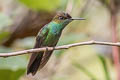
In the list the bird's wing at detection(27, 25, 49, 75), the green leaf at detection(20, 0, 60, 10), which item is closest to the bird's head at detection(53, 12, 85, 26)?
the bird's wing at detection(27, 25, 49, 75)

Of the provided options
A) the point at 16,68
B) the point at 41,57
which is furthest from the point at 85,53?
the point at 41,57

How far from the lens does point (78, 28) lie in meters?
5.62

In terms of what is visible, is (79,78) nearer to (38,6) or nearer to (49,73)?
(49,73)

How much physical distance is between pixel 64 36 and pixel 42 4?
382mm

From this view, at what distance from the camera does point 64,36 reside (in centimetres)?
407

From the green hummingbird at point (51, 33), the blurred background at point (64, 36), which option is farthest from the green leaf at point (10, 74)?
the green hummingbird at point (51, 33)

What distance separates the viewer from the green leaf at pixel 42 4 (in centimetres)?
384

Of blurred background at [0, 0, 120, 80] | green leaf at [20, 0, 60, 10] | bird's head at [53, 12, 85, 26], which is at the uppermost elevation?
bird's head at [53, 12, 85, 26]

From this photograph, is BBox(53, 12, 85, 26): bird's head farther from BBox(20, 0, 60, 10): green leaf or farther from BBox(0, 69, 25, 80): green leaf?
BBox(20, 0, 60, 10): green leaf

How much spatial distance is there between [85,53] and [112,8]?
2541 mm

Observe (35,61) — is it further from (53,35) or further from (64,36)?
(64,36)

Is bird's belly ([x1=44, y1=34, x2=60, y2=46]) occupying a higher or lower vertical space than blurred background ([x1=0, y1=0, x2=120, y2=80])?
higher

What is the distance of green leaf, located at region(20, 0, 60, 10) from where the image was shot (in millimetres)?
3842

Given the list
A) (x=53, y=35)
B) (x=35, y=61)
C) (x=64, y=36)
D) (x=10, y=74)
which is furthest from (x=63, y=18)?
(x=64, y=36)
